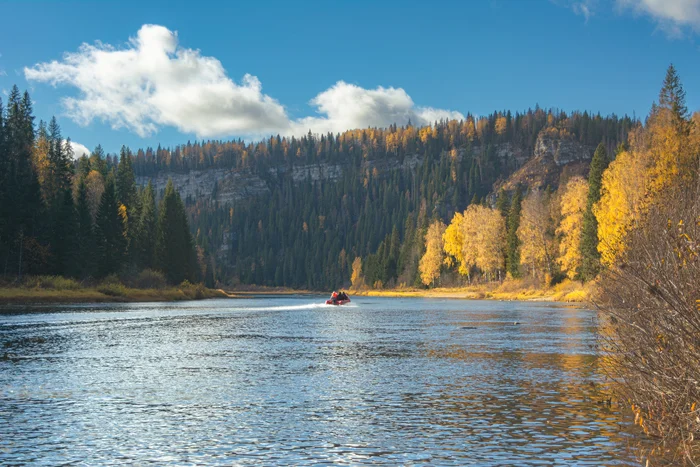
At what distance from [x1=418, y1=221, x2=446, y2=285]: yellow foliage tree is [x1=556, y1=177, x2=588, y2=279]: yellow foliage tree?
44.0 meters

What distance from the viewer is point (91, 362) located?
2591 centimetres

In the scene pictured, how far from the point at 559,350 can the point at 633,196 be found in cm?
3594

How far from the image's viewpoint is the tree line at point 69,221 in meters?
78.6

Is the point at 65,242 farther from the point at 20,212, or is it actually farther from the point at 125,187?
the point at 125,187

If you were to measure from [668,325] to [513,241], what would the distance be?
4014 inches

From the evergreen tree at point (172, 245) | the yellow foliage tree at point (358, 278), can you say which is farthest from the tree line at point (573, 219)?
the evergreen tree at point (172, 245)

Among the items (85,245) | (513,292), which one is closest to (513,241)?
(513,292)

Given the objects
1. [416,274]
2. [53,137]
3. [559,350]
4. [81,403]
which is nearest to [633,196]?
[559,350]

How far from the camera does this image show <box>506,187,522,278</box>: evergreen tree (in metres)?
110

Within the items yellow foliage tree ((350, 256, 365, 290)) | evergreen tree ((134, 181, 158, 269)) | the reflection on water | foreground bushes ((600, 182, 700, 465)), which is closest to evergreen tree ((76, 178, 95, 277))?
evergreen tree ((134, 181, 158, 269))

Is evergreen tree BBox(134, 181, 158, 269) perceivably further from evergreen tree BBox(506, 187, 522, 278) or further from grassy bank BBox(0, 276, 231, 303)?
evergreen tree BBox(506, 187, 522, 278)

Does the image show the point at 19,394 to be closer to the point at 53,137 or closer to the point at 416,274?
the point at 53,137

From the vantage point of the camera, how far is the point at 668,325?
11.8 metres

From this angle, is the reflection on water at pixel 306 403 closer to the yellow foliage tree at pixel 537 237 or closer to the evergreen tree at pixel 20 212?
the evergreen tree at pixel 20 212
